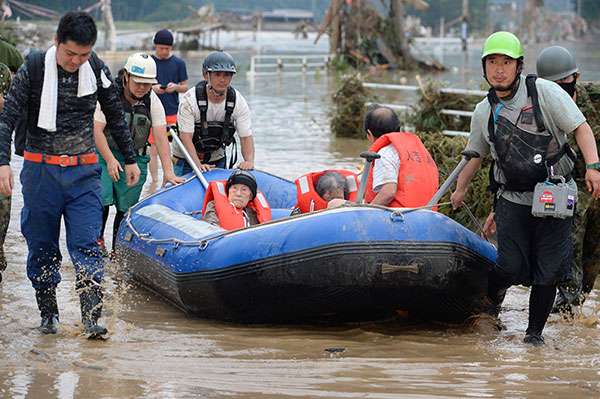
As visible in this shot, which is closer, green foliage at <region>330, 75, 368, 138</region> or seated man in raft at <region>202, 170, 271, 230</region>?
seated man in raft at <region>202, 170, 271, 230</region>

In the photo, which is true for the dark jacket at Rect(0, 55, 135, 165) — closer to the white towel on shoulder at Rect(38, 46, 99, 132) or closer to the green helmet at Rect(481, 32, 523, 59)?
the white towel on shoulder at Rect(38, 46, 99, 132)

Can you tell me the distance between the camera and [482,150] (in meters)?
7.54

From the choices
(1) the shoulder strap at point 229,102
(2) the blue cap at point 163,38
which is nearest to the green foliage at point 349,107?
(2) the blue cap at point 163,38

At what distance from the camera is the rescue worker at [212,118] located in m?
9.80

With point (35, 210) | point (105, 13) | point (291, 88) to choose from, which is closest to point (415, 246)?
point (35, 210)

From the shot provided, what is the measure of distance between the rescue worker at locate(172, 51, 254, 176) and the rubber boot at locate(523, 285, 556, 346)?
3.12m

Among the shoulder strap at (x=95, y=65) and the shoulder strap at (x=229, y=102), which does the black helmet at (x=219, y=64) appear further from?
the shoulder strap at (x=95, y=65)

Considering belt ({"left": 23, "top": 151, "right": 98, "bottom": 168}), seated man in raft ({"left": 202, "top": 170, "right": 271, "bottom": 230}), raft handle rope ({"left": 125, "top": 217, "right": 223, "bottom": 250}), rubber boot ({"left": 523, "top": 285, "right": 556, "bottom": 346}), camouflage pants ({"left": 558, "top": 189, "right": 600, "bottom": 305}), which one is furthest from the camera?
seated man in raft ({"left": 202, "top": 170, "right": 271, "bottom": 230})

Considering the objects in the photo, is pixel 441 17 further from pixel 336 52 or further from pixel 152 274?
pixel 152 274

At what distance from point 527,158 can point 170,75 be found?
20.6ft

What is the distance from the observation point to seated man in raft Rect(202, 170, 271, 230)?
8.47 m

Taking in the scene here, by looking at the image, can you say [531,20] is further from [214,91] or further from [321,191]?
[321,191]

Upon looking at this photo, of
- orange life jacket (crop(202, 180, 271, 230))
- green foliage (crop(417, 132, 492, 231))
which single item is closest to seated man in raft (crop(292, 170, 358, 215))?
orange life jacket (crop(202, 180, 271, 230))

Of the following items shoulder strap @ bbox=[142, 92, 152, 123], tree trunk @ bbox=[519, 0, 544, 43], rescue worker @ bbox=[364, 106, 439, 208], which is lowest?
tree trunk @ bbox=[519, 0, 544, 43]
